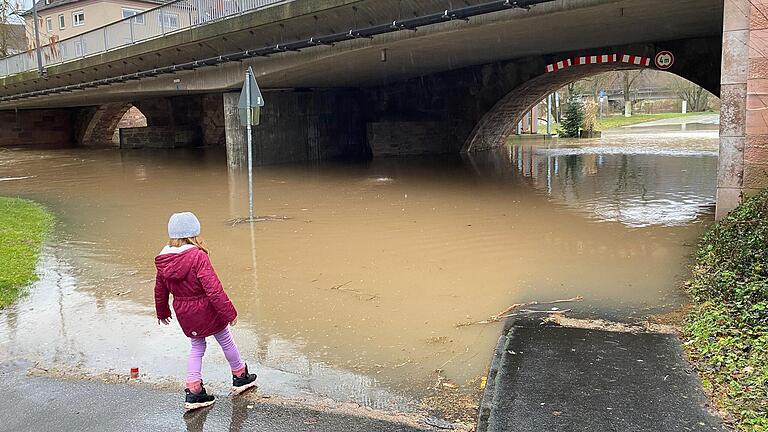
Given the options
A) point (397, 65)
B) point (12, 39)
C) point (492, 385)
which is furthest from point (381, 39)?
point (12, 39)

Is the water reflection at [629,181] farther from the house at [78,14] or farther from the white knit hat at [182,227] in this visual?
the house at [78,14]

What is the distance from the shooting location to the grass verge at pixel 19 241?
7.09 m

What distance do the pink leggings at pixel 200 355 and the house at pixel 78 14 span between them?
48.1 m

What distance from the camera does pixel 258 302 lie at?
21.1ft

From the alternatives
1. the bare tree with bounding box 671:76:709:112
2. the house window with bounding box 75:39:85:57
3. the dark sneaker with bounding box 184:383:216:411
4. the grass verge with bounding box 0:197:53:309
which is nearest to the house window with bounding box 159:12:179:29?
the house window with bounding box 75:39:85:57

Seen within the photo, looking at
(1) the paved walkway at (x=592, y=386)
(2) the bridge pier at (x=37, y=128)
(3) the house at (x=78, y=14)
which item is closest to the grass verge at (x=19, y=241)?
(1) the paved walkway at (x=592, y=386)

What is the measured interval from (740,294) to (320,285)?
12.7ft

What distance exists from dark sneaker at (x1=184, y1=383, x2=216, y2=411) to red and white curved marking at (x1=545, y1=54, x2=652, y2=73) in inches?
621

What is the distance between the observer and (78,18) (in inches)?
1956

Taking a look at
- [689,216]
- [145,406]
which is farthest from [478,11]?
[145,406]

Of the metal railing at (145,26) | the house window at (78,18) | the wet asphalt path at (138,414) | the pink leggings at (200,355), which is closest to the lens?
the wet asphalt path at (138,414)

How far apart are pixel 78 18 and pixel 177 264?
5271 cm

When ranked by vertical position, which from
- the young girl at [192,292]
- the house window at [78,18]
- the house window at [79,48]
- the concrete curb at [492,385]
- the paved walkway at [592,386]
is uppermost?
the house window at [78,18]

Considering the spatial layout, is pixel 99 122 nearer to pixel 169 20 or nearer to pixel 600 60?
pixel 169 20
